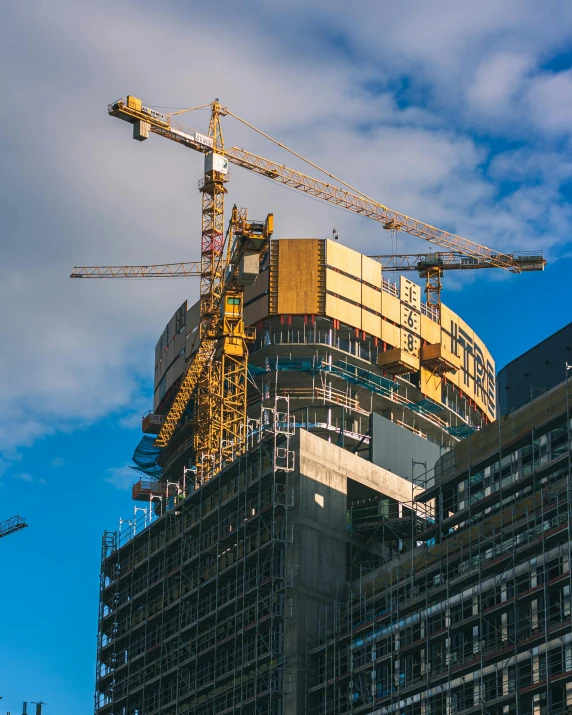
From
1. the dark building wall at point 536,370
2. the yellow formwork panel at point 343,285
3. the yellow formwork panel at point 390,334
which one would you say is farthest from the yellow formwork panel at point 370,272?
the dark building wall at point 536,370

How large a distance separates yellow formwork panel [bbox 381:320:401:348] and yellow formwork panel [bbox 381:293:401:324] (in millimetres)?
676

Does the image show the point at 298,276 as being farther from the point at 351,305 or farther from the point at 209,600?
the point at 209,600

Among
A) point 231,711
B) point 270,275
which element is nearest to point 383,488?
point 231,711

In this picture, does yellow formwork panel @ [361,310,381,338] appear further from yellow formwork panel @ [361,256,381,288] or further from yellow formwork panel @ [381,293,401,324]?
yellow formwork panel @ [361,256,381,288]

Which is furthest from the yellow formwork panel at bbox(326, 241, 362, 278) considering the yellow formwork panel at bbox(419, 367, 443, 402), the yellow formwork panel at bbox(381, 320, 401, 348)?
the yellow formwork panel at bbox(419, 367, 443, 402)

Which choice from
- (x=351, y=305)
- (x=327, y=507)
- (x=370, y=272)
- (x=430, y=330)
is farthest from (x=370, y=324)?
(x=327, y=507)

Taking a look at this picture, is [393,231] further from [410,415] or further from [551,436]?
[551,436]

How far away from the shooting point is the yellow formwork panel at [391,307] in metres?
137

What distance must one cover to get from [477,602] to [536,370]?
70.7 ft

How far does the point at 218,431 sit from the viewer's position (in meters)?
134

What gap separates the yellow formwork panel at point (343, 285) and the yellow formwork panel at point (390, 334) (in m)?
3.52

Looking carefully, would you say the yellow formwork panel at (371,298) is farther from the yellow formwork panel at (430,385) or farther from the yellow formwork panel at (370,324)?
the yellow formwork panel at (430,385)

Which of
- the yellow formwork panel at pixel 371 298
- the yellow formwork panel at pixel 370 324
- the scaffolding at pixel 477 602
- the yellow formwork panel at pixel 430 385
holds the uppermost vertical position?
the yellow formwork panel at pixel 371 298

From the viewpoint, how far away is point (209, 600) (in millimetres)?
111500
